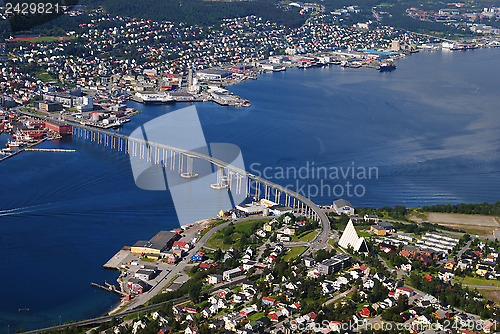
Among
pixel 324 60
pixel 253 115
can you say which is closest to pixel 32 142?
pixel 253 115

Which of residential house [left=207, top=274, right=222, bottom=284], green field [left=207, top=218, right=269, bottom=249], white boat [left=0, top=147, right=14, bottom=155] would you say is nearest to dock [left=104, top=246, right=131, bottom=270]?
green field [left=207, top=218, right=269, bottom=249]

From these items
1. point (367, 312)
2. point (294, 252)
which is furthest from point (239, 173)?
point (367, 312)

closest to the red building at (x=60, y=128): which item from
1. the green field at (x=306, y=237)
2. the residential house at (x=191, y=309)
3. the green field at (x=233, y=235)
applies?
the green field at (x=233, y=235)

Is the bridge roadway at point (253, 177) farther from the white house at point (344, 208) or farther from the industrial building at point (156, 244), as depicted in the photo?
the industrial building at point (156, 244)

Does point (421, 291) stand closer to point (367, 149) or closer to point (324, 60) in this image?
point (367, 149)

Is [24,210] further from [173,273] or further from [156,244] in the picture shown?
[173,273]

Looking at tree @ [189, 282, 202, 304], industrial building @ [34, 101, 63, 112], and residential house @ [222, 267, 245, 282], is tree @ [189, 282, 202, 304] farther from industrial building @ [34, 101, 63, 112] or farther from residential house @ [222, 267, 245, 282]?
industrial building @ [34, 101, 63, 112]
